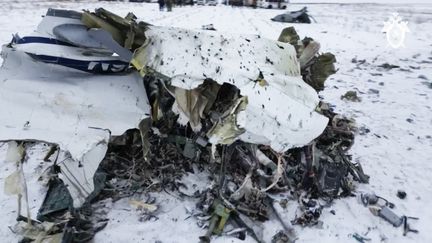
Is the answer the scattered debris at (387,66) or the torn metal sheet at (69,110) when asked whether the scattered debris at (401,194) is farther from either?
the scattered debris at (387,66)

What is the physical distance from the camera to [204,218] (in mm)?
3230

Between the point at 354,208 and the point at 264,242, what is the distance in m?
1.08

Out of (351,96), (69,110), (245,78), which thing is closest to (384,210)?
(245,78)

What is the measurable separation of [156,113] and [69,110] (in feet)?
2.57

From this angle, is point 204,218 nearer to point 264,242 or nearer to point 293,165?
point 264,242

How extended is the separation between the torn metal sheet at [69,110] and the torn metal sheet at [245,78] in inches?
15.6

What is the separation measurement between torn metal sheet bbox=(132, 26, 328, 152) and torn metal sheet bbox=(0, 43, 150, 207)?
0.40 m

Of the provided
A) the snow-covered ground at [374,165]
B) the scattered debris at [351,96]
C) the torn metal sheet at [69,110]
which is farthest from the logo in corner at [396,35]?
the torn metal sheet at [69,110]

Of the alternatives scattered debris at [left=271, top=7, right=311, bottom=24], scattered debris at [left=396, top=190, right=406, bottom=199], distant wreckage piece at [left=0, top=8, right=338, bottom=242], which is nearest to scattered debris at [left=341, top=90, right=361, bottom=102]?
scattered debris at [left=396, top=190, right=406, bottom=199]

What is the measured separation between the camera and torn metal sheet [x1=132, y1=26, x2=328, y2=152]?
310cm

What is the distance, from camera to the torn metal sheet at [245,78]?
3.10m

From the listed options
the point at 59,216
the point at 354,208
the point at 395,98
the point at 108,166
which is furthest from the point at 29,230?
the point at 395,98

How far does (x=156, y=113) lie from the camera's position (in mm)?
3447

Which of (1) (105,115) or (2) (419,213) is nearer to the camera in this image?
(1) (105,115)
